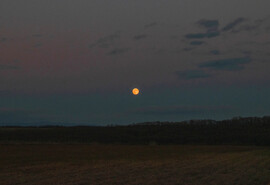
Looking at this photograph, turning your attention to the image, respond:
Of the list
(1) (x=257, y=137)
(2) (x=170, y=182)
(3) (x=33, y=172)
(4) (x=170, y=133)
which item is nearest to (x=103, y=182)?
(2) (x=170, y=182)

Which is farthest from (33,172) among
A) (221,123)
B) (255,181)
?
(221,123)

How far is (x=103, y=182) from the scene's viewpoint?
18547mm

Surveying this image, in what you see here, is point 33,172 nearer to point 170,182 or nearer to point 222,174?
point 170,182

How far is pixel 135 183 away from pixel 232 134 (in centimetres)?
6014

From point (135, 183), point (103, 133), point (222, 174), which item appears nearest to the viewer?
point (135, 183)

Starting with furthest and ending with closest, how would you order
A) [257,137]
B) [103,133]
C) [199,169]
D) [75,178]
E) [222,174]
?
[103,133]
[257,137]
[199,169]
[222,174]
[75,178]

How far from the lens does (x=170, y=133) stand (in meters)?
79.9

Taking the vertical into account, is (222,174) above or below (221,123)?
below

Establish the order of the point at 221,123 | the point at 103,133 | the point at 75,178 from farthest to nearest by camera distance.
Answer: the point at 221,123 → the point at 103,133 → the point at 75,178

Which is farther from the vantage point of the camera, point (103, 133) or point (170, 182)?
point (103, 133)

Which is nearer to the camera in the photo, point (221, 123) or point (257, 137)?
point (257, 137)

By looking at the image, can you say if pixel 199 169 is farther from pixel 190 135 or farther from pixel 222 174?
pixel 190 135

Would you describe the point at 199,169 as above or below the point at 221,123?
below

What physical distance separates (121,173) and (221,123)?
7986 cm
